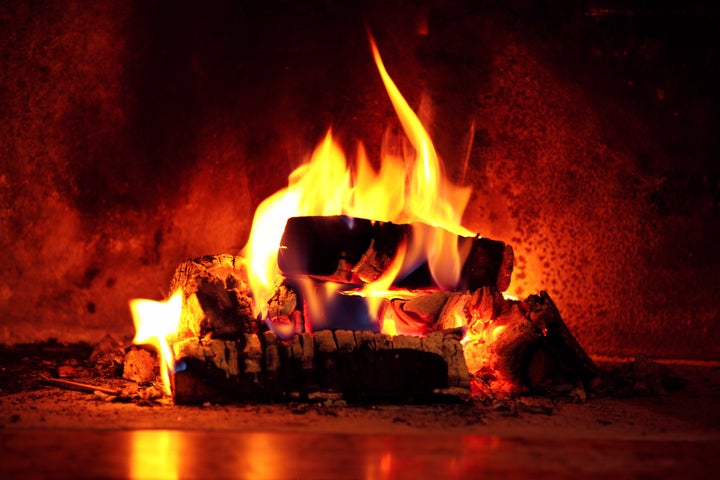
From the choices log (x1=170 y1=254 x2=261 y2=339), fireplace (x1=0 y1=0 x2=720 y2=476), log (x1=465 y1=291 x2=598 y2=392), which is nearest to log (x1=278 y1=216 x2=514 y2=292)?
log (x1=170 y1=254 x2=261 y2=339)

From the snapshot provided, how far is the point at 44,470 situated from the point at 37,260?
2.31 meters

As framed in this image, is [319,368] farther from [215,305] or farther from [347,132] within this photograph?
[347,132]

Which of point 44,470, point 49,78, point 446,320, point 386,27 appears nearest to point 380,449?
point 44,470

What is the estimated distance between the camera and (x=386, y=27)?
4035 millimetres

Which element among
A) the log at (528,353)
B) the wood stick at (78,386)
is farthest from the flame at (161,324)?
the log at (528,353)

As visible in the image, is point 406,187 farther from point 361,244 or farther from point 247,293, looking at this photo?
point 247,293

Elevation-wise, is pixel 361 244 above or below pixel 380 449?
above

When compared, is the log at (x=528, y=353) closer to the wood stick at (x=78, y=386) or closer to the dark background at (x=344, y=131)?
the dark background at (x=344, y=131)

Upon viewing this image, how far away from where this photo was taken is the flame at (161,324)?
2994 mm

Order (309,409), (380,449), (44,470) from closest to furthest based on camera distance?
(44,470) → (380,449) → (309,409)

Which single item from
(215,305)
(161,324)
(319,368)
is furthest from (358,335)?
(161,324)

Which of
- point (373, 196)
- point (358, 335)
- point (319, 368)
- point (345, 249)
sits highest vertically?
point (373, 196)

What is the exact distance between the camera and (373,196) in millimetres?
3887

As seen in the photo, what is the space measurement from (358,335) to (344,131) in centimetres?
142
